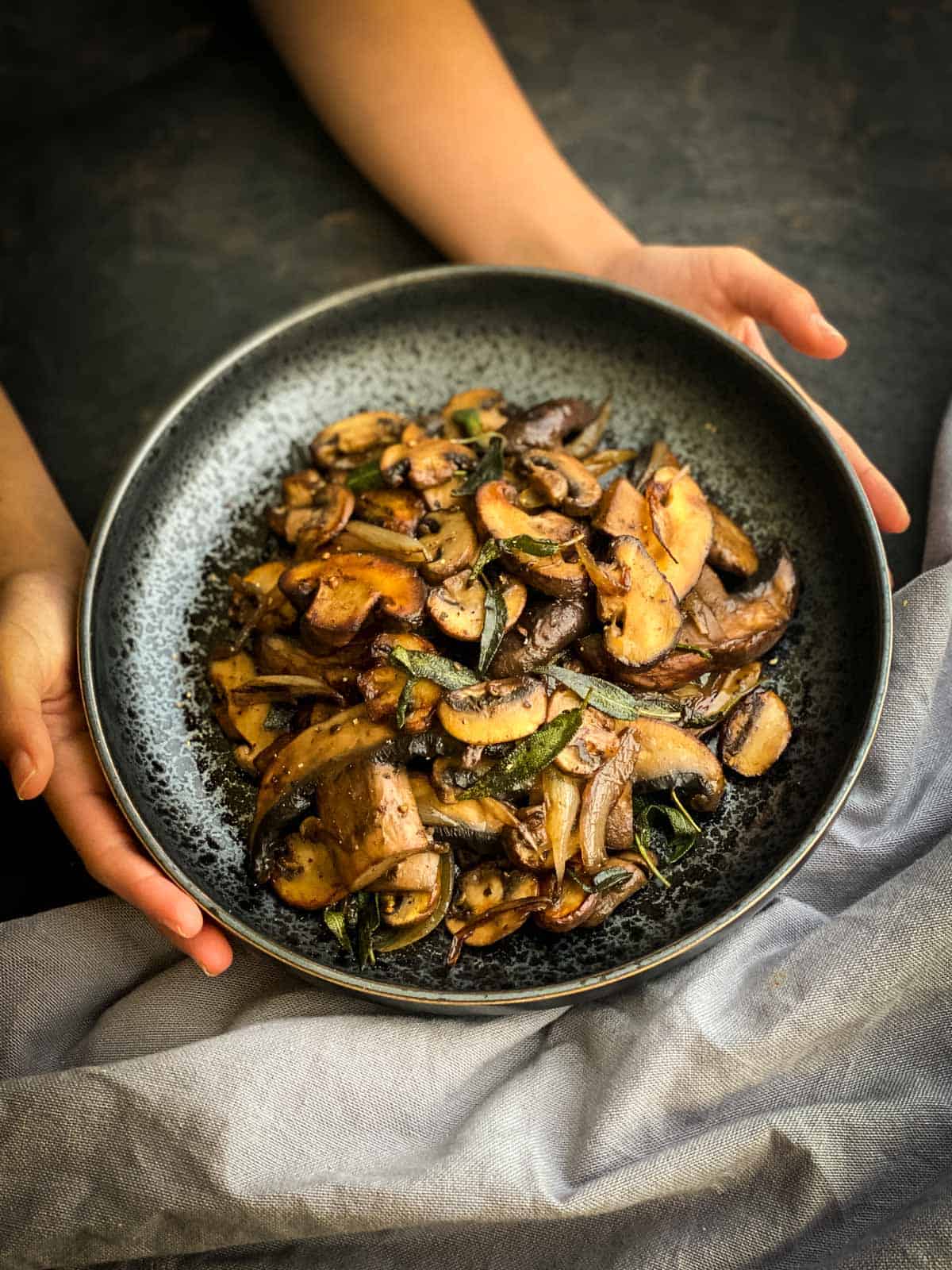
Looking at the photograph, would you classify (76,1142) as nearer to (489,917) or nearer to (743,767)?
(489,917)

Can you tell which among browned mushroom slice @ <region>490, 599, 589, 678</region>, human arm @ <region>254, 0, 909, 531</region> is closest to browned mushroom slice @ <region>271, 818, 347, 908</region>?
browned mushroom slice @ <region>490, 599, 589, 678</region>

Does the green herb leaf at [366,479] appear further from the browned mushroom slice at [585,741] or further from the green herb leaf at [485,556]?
the browned mushroom slice at [585,741]

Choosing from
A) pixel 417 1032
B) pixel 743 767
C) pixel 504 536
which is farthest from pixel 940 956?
pixel 504 536

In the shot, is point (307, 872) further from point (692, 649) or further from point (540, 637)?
point (692, 649)

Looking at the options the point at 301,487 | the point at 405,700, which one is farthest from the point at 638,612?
the point at 301,487

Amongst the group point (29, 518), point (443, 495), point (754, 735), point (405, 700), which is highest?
point (29, 518)

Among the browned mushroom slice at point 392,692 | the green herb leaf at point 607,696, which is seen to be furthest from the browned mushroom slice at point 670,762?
the browned mushroom slice at point 392,692
